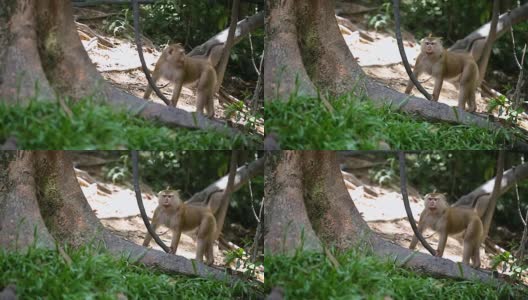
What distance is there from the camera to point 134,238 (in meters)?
4.87

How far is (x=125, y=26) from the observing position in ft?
15.4

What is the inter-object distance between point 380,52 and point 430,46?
11.1 inches

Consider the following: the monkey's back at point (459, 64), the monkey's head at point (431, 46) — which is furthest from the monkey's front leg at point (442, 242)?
the monkey's head at point (431, 46)

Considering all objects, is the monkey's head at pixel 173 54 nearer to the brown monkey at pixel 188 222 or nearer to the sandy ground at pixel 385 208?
the brown monkey at pixel 188 222

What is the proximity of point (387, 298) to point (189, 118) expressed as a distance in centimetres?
153

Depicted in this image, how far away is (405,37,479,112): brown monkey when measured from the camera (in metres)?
4.82

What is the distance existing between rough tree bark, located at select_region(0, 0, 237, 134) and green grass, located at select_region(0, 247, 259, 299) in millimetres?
884

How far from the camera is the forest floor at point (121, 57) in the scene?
4637 millimetres

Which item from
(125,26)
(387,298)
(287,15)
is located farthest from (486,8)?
(125,26)

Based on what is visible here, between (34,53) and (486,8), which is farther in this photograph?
(486,8)

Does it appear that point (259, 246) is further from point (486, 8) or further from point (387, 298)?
point (486, 8)

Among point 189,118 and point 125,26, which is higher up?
point 125,26

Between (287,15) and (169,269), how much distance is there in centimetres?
161

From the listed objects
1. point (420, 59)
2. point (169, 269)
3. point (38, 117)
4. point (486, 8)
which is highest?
point (486, 8)
